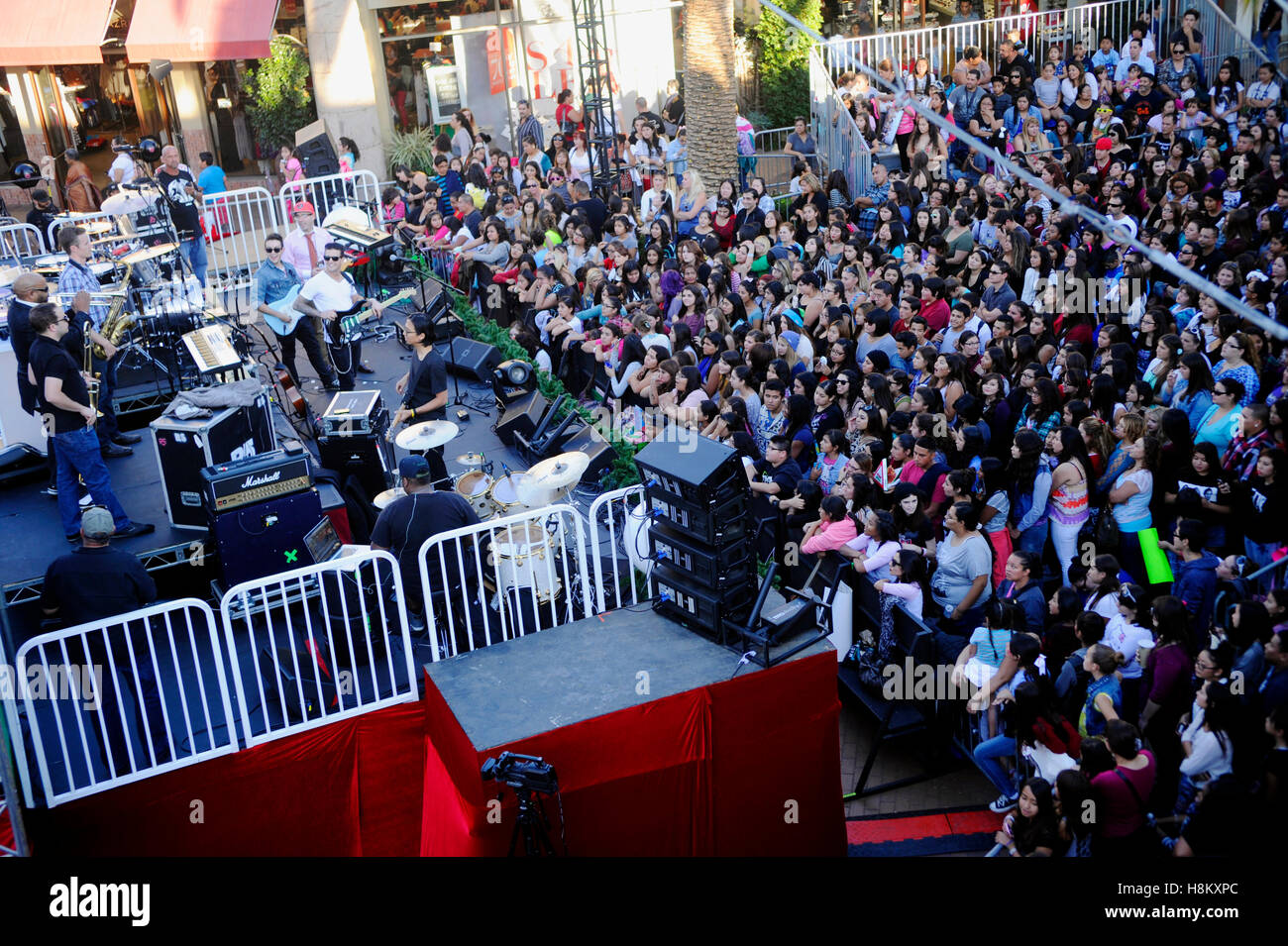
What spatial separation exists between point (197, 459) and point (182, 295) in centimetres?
418

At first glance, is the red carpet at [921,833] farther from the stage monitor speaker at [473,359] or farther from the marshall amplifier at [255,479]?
the stage monitor speaker at [473,359]

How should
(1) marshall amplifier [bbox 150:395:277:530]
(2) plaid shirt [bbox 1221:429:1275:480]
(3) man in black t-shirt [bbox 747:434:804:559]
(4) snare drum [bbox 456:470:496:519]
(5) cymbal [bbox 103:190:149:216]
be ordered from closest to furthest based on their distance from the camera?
(2) plaid shirt [bbox 1221:429:1275:480] < (1) marshall amplifier [bbox 150:395:277:530] < (3) man in black t-shirt [bbox 747:434:804:559] < (4) snare drum [bbox 456:470:496:519] < (5) cymbal [bbox 103:190:149:216]

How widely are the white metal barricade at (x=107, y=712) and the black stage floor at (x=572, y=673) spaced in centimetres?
134

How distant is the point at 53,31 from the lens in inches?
805

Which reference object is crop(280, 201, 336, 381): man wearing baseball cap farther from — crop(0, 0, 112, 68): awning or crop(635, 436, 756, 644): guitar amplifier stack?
crop(0, 0, 112, 68): awning

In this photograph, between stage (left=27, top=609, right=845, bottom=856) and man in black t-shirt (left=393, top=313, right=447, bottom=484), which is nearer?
stage (left=27, top=609, right=845, bottom=856)

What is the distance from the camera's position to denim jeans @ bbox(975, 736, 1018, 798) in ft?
23.1

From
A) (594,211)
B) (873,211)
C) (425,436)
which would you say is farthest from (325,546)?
(594,211)

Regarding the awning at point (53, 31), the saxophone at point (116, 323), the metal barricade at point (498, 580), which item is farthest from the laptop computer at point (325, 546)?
the awning at point (53, 31)

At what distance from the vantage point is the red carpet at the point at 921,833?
711cm

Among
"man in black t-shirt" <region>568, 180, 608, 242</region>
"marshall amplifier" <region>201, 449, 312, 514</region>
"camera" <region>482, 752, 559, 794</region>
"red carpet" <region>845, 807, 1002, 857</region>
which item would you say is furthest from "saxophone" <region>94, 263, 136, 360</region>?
"red carpet" <region>845, 807, 1002, 857</region>

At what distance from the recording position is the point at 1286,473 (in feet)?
24.2

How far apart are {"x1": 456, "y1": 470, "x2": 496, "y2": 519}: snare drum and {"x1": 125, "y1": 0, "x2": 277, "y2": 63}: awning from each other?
539 inches
